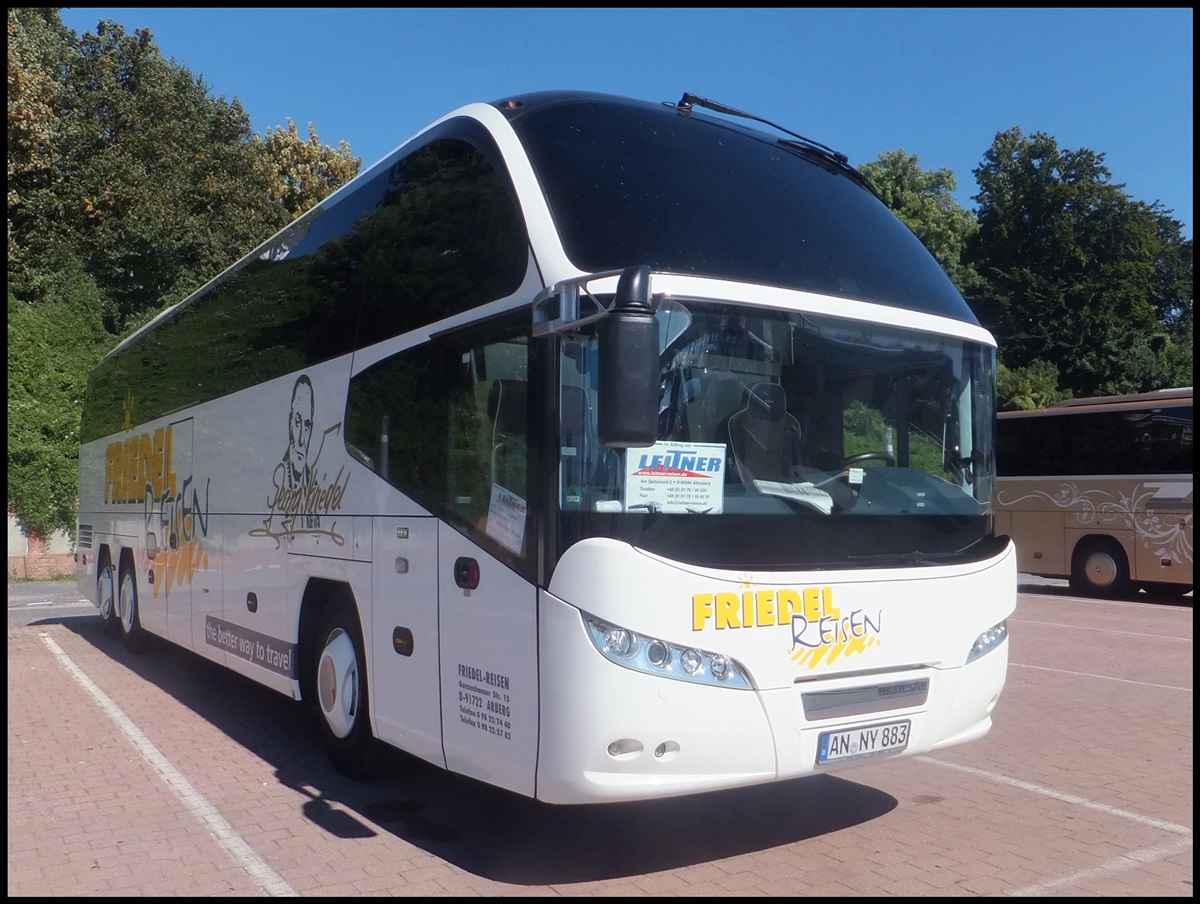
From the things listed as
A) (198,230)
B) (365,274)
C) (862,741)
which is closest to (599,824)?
(862,741)

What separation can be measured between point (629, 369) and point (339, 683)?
11.3 ft

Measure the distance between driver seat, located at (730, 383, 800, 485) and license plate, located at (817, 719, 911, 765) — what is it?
122 cm

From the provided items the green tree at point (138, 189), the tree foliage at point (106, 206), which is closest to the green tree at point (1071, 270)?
the tree foliage at point (106, 206)

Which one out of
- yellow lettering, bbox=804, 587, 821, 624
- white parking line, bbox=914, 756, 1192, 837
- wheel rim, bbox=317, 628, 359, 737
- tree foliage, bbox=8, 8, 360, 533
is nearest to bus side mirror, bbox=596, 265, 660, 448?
yellow lettering, bbox=804, 587, 821, 624

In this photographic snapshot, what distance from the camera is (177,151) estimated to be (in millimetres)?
32844

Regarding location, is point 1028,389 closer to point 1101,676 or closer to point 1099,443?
point 1099,443

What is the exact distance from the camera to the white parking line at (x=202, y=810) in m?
5.12

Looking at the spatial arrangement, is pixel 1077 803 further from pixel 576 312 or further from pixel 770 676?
pixel 576 312

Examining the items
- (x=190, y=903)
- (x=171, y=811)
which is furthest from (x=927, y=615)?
(x=171, y=811)

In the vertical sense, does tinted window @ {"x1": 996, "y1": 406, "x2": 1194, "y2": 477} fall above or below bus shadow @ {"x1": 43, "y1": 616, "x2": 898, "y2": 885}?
above

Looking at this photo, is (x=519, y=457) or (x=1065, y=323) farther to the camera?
(x=1065, y=323)

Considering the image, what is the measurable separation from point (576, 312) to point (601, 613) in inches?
50.2

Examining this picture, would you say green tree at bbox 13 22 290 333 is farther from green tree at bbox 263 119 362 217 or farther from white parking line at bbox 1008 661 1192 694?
white parking line at bbox 1008 661 1192 694

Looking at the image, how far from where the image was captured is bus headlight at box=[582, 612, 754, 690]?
15.3ft
